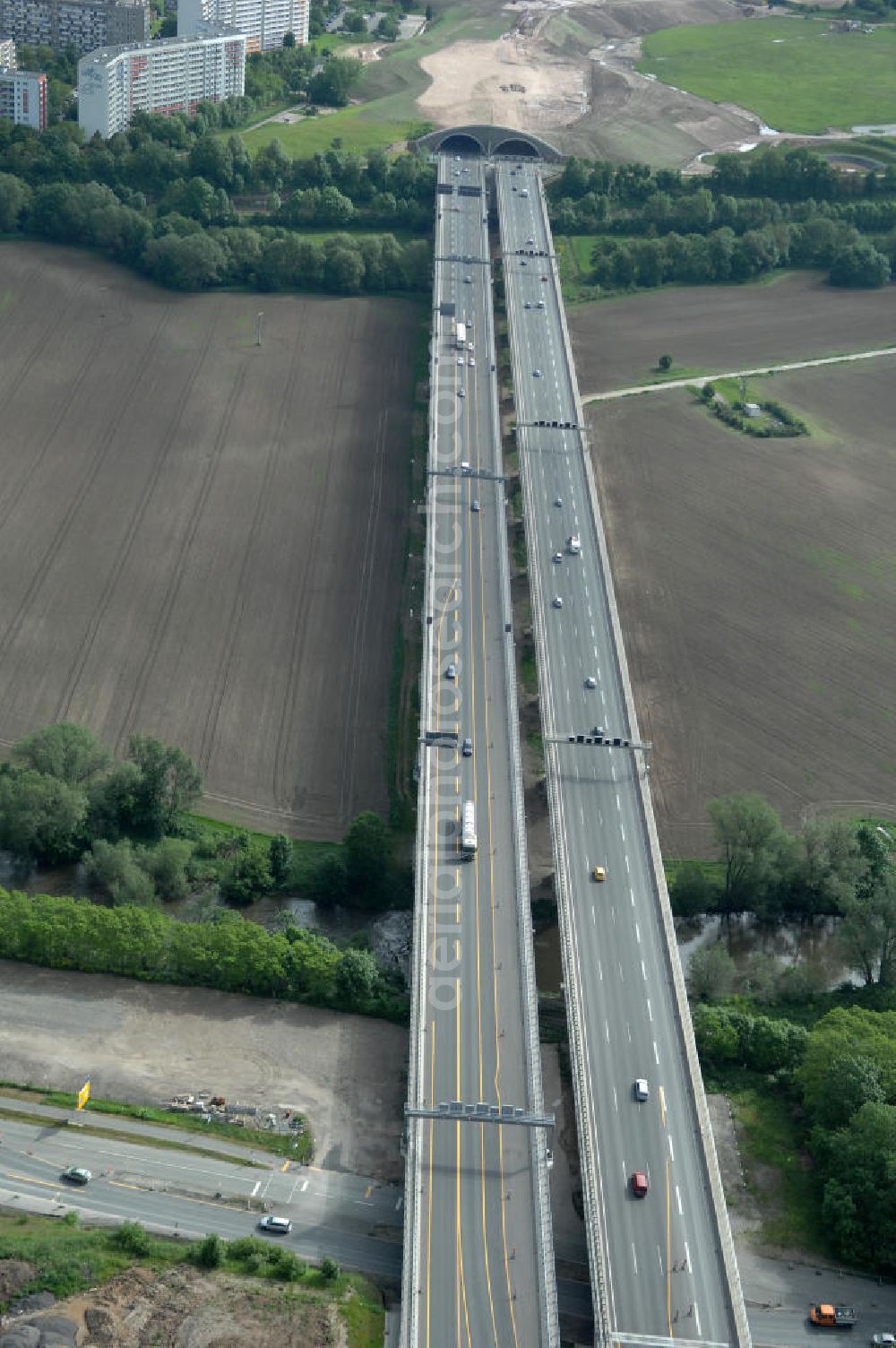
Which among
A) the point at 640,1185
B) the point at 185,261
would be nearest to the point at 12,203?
the point at 185,261

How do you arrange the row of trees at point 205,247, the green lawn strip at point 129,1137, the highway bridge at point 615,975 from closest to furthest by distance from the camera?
the highway bridge at point 615,975 < the green lawn strip at point 129,1137 < the row of trees at point 205,247

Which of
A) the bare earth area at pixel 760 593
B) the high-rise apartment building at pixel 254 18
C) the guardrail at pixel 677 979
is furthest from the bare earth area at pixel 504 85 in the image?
the guardrail at pixel 677 979

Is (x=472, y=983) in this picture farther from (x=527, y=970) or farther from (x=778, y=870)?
(x=778, y=870)

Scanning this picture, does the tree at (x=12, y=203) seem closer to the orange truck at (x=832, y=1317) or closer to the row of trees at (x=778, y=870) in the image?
the row of trees at (x=778, y=870)

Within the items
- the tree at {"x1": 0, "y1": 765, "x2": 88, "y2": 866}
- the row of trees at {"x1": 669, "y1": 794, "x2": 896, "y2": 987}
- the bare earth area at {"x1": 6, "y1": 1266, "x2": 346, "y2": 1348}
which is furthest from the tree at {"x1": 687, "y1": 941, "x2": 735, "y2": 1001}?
the tree at {"x1": 0, "y1": 765, "x2": 88, "y2": 866}

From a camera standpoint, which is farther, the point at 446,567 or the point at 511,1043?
the point at 446,567

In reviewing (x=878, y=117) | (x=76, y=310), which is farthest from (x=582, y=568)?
(x=878, y=117)

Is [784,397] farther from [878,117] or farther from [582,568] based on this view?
[878,117]

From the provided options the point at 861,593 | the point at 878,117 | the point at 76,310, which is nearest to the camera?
the point at 861,593
